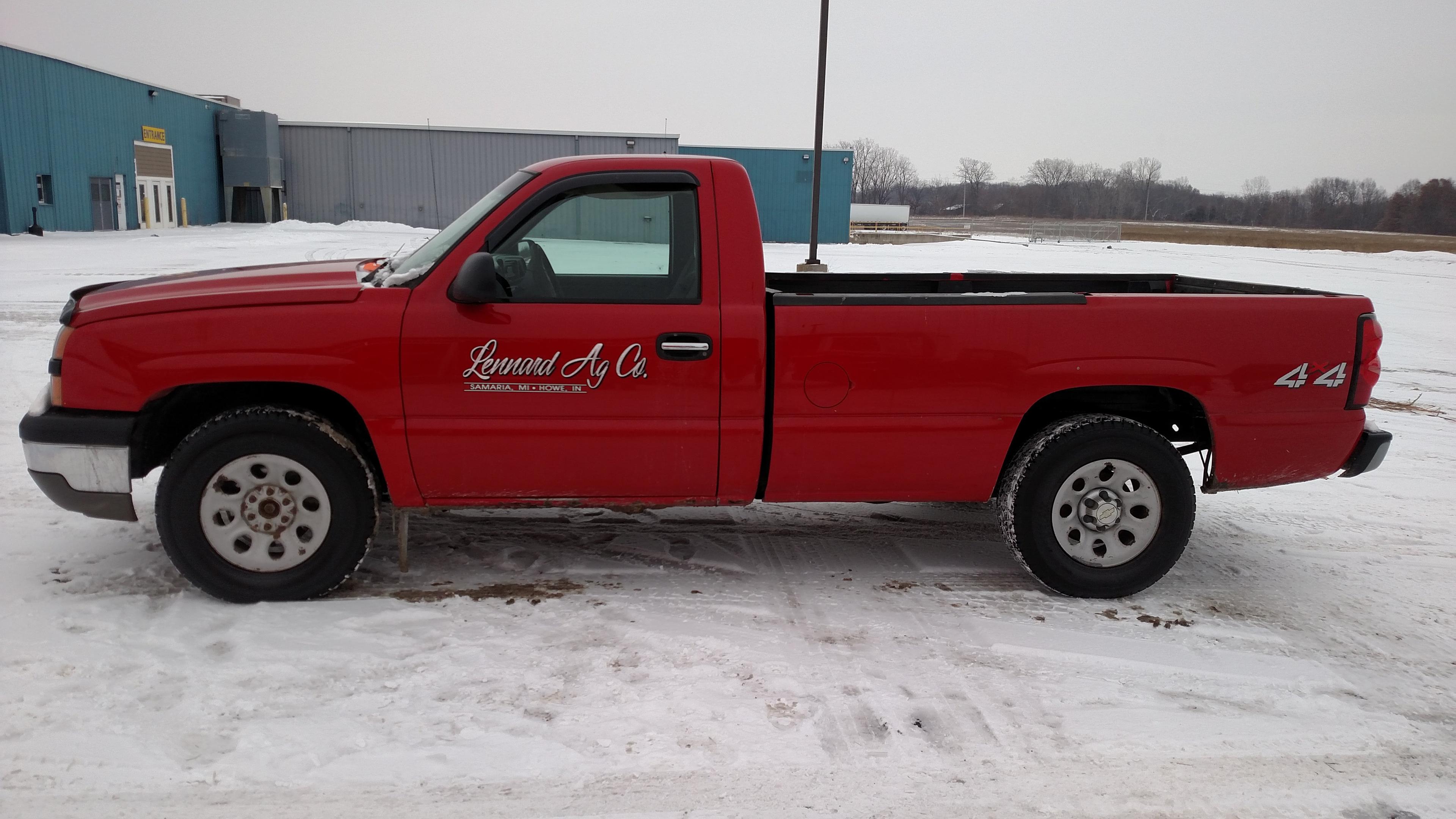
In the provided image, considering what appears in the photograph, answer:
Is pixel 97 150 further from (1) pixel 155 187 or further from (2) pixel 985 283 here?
(2) pixel 985 283

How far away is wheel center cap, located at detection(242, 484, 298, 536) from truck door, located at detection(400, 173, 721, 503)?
542mm

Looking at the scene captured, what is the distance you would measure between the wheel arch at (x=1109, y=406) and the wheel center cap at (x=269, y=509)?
10.2 ft

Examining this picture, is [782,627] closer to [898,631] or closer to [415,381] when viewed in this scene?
[898,631]

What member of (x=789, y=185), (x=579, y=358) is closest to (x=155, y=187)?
(x=789, y=185)

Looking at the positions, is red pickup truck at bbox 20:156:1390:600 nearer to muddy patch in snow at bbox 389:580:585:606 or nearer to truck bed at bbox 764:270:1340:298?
muddy patch in snow at bbox 389:580:585:606

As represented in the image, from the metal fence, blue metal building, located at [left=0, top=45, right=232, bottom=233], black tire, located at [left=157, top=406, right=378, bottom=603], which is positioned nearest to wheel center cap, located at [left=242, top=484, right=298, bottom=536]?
black tire, located at [left=157, top=406, right=378, bottom=603]

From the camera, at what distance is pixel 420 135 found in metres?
37.4

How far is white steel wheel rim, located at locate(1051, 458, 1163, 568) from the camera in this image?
4.46 m

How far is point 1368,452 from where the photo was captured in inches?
181

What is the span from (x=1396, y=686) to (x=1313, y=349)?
1.47 m

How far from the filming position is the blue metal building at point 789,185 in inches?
1597

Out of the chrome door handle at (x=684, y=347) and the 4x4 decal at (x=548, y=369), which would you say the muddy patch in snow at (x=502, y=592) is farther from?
the chrome door handle at (x=684, y=347)

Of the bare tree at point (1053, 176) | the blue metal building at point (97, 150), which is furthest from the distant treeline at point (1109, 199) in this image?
the blue metal building at point (97, 150)

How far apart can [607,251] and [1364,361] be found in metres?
3.43
